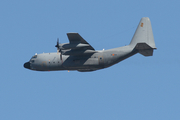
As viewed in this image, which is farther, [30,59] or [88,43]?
[30,59]

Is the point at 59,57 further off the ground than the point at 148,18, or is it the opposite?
the point at 148,18

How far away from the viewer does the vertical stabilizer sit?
107 ft

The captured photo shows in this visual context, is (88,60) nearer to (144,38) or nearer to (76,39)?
(76,39)

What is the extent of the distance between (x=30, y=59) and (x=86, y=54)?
623 cm

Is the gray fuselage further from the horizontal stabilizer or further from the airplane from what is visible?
the horizontal stabilizer

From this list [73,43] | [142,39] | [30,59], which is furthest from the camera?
[30,59]

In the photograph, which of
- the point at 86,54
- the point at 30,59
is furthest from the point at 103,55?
the point at 30,59

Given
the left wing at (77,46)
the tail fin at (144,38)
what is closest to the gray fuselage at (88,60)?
the left wing at (77,46)

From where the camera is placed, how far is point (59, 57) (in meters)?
33.6

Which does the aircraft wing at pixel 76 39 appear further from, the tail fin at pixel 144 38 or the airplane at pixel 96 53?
the tail fin at pixel 144 38

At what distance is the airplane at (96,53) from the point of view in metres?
31.6

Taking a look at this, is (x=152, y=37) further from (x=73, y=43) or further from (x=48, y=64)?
(x=48, y=64)

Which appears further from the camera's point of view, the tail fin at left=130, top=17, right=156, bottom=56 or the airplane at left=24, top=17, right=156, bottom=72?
the tail fin at left=130, top=17, right=156, bottom=56

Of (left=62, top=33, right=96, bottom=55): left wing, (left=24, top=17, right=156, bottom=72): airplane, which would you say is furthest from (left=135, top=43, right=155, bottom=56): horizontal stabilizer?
(left=62, top=33, right=96, bottom=55): left wing
